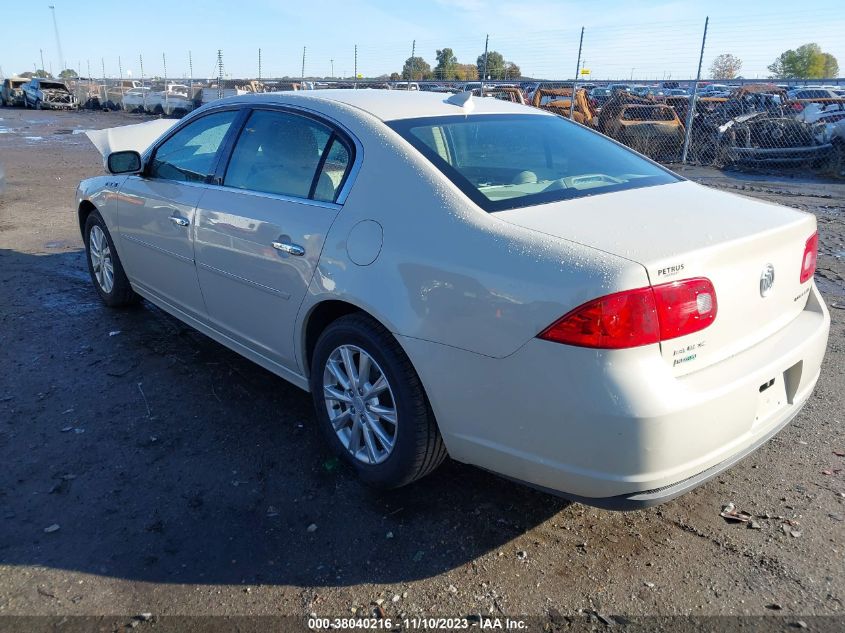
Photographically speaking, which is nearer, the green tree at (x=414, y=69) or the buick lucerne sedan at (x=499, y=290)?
the buick lucerne sedan at (x=499, y=290)

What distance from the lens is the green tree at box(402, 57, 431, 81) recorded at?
77.9 ft

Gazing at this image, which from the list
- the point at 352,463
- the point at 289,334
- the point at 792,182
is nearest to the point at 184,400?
the point at 289,334

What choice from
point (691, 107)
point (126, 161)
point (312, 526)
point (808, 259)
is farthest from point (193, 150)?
point (691, 107)

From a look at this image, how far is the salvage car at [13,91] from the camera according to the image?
41.2 metres

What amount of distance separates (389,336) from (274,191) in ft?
3.65

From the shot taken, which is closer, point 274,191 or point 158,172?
point 274,191

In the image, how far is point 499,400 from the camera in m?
2.39

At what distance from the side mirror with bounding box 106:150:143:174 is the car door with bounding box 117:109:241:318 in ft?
0.22

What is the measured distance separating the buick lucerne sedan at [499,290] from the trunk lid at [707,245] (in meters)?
0.01

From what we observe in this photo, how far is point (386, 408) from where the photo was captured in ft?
9.47

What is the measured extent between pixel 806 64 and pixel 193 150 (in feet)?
274

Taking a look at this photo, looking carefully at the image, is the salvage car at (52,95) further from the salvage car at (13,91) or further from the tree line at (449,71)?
the tree line at (449,71)

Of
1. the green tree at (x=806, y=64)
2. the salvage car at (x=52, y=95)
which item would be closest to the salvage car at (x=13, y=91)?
the salvage car at (x=52, y=95)

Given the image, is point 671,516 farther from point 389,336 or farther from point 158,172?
point 158,172
